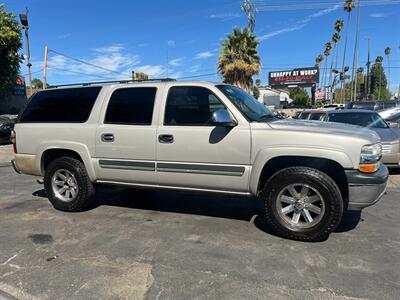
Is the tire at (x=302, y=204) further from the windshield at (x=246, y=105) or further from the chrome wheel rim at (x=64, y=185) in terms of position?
the chrome wheel rim at (x=64, y=185)

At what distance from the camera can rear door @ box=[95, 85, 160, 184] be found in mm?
4980

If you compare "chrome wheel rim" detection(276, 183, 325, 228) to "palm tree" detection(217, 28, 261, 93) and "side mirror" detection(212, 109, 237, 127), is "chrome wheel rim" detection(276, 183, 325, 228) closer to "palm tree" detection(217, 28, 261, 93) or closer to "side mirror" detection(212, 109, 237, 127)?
"side mirror" detection(212, 109, 237, 127)

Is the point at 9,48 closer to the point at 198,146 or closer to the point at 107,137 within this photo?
the point at 107,137

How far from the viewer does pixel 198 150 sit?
4.64 meters

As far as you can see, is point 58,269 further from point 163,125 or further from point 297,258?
point 297,258

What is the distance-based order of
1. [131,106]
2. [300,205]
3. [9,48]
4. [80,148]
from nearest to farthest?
1. [300,205]
2. [131,106]
3. [80,148]
4. [9,48]

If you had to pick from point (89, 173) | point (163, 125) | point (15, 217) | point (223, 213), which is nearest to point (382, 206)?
point (223, 213)

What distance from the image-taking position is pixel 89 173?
5.47m

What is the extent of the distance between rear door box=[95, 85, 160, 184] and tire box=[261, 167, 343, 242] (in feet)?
5.36

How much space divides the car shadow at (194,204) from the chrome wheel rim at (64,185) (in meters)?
0.36

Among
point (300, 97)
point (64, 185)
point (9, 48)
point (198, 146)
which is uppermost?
point (300, 97)

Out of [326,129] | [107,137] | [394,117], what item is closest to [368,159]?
[326,129]

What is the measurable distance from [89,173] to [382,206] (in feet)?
15.0

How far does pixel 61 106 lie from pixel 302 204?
12.6ft
